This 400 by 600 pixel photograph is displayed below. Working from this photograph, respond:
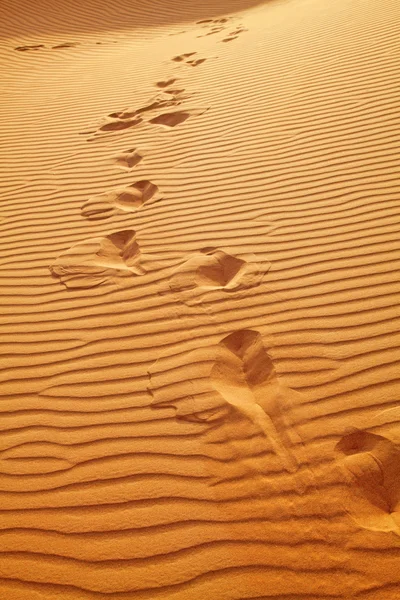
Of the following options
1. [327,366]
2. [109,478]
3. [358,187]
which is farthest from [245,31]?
[109,478]

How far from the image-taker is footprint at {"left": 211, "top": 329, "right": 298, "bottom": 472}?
209 cm

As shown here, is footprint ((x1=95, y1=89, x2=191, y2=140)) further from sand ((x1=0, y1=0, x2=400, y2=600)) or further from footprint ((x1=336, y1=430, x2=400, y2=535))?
footprint ((x1=336, y1=430, x2=400, y2=535))

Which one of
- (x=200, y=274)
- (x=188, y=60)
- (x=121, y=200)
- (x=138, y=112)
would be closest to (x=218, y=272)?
(x=200, y=274)

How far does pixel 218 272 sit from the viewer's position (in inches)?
119

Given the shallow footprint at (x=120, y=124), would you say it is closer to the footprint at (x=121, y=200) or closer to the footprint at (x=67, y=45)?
the footprint at (x=121, y=200)

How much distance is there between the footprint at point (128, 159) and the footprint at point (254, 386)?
8.28ft

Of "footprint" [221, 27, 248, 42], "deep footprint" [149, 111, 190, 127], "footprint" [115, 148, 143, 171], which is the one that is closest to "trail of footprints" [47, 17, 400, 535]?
"footprint" [115, 148, 143, 171]

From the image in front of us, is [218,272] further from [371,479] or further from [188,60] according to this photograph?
[188,60]

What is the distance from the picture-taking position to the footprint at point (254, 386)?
6.87 feet

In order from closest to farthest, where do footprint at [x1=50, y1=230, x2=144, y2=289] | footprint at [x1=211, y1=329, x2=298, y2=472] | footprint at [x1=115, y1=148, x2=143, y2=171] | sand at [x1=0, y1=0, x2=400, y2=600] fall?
sand at [x1=0, y1=0, x2=400, y2=600], footprint at [x1=211, y1=329, x2=298, y2=472], footprint at [x1=50, y1=230, x2=144, y2=289], footprint at [x1=115, y1=148, x2=143, y2=171]

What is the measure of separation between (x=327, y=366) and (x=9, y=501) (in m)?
1.58

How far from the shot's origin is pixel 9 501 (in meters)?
2.01

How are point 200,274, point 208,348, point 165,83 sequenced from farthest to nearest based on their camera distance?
point 165,83, point 200,274, point 208,348

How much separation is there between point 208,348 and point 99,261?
1.19 meters
